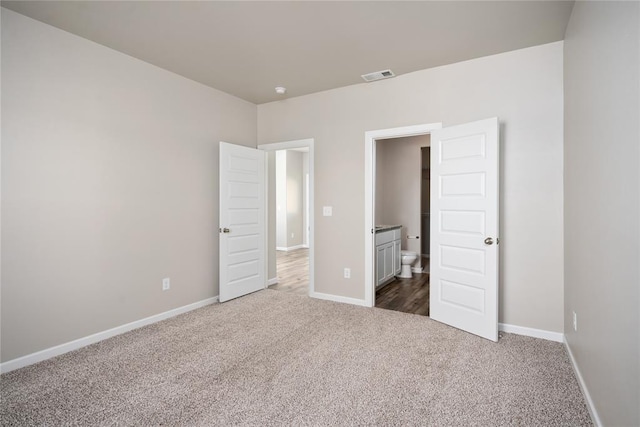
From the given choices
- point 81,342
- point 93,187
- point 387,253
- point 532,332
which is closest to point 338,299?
point 387,253

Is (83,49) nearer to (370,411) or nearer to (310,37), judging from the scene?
(310,37)

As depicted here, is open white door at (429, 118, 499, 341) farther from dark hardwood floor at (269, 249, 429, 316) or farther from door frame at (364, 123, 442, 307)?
door frame at (364, 123, 442, 307)

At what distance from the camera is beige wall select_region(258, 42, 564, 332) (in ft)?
9.62

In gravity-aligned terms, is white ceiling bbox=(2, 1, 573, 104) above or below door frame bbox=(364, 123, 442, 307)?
above

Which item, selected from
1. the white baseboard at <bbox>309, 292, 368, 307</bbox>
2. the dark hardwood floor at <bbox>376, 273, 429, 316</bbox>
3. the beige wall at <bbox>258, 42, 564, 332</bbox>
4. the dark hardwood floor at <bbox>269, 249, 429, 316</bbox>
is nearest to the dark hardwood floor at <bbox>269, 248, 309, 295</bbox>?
the dark hardwood floor at <bbox>269, 249, 429, 316</bbox>

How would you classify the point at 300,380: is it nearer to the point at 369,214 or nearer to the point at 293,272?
the point at 369,214

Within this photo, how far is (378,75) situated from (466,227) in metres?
1.90

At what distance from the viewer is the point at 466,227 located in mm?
3119

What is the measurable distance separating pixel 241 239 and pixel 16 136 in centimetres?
242

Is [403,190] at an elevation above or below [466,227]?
above

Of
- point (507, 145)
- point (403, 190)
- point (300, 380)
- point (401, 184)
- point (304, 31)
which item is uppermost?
point (304, 31)

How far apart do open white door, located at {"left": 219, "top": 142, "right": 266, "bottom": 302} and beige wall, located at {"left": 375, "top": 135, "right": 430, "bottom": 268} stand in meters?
2.29

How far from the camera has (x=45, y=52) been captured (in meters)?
2.61

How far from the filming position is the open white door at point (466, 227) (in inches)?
115
